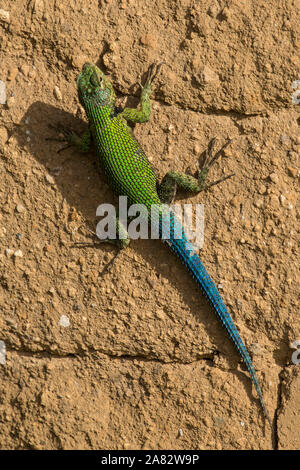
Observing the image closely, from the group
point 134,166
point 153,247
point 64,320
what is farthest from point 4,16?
point 64,320

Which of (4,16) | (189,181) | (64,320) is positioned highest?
(4,16)

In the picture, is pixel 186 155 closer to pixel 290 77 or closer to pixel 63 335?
pixel 290 77

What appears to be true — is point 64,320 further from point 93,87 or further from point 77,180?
point 93,87

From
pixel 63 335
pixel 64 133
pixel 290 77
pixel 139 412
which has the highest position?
pixel 290 77

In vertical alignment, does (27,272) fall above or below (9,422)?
above

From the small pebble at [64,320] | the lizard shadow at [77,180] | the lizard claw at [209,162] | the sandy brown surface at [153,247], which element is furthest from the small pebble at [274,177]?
the small pebble at [64,320]
